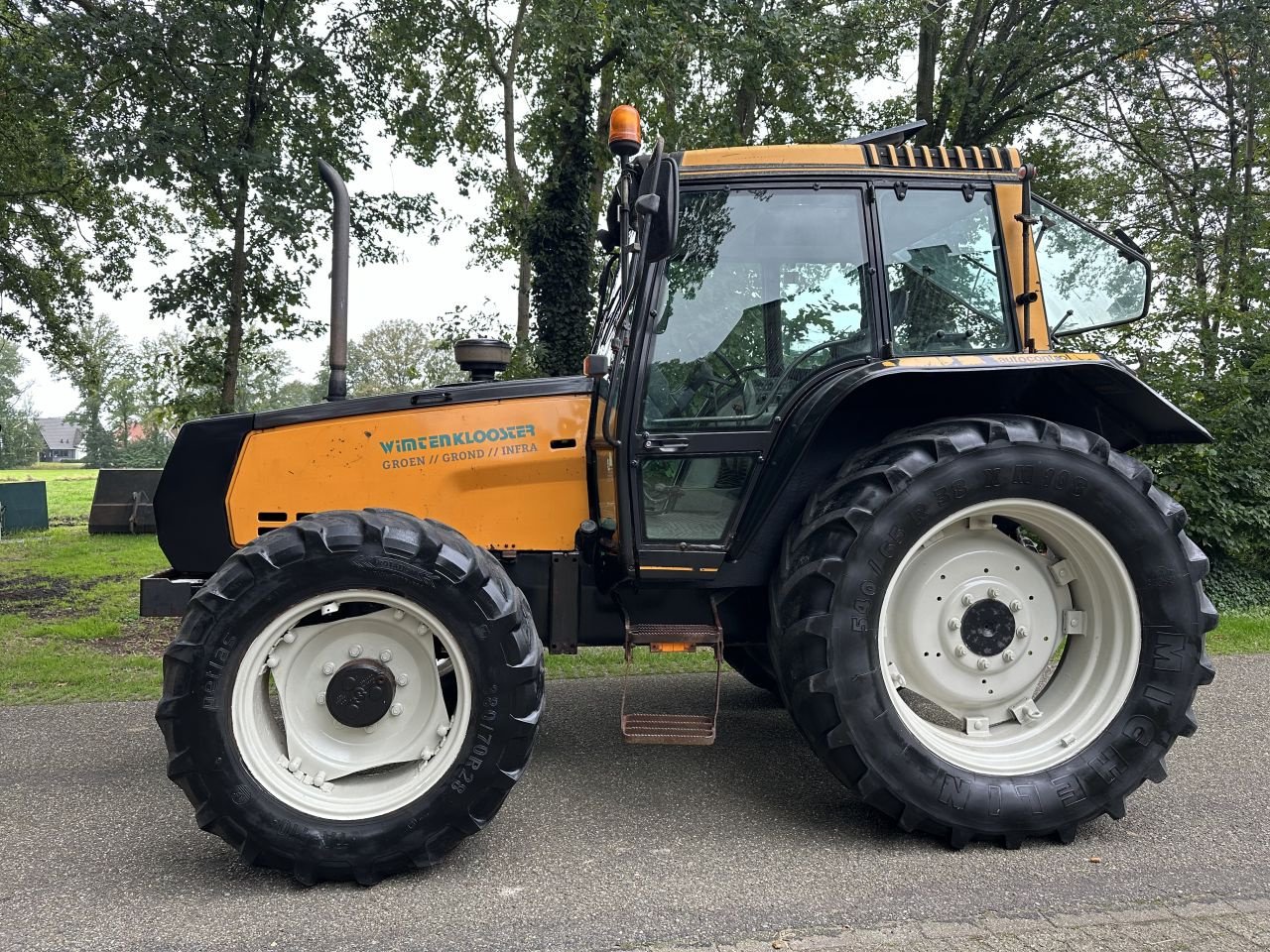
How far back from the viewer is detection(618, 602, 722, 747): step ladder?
3.16m

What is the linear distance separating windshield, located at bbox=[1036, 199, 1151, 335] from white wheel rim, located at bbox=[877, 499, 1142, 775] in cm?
95

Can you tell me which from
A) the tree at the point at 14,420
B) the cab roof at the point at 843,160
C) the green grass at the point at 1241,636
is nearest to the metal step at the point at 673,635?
the cab roof at the point at 843,160

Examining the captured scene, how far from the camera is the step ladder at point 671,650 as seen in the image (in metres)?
3.16

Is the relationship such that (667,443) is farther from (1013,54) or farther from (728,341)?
(1013,54)

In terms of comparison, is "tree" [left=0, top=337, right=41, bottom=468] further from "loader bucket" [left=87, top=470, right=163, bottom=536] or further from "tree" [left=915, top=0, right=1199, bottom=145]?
"tree" [left=915, top=0, right=1199, bottom=145]

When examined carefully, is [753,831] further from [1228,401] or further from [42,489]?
[42,489]

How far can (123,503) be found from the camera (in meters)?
13.9

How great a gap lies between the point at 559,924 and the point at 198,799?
1.23 metres

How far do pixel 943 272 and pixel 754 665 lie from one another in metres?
2.21

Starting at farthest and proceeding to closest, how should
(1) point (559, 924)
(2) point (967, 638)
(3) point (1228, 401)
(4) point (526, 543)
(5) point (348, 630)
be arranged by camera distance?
(3) point (1228, 401), (4) point (526, 543), (2) point (967, 638), (5) point (348, 630), (1) point (559, 924)

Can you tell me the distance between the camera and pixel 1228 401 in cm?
834

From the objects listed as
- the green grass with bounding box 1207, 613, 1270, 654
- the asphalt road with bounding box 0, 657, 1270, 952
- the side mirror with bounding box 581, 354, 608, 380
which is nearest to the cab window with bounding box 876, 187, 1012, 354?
the side mirror with bounding box 581, 354, 608, 380

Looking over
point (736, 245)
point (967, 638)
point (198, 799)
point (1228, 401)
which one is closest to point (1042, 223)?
point (736, 245)

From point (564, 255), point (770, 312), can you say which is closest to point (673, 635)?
point (770, 312)
